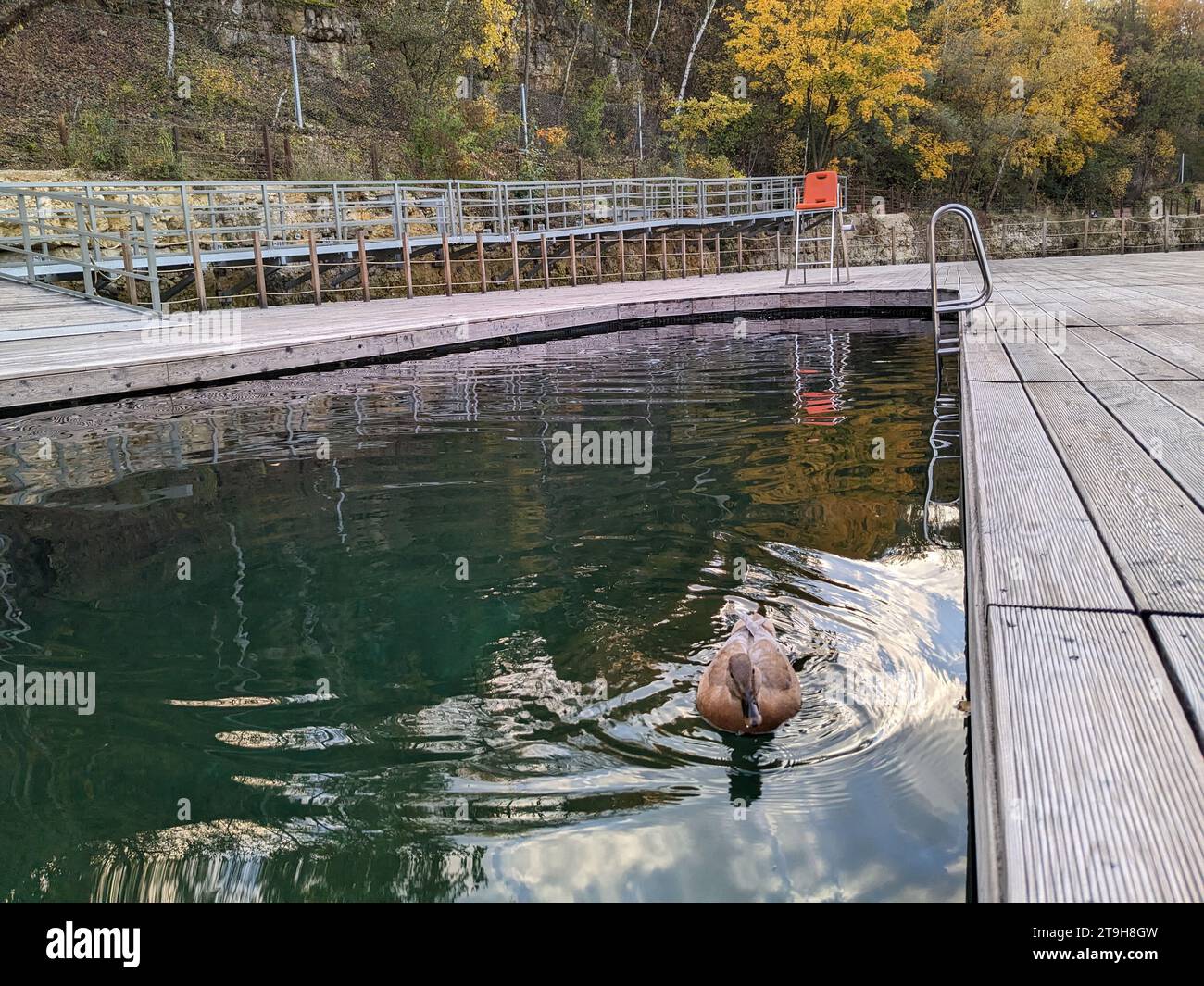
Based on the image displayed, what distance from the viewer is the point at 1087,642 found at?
7.50ft

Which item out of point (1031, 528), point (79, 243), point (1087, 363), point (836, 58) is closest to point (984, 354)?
point (1087, 363)

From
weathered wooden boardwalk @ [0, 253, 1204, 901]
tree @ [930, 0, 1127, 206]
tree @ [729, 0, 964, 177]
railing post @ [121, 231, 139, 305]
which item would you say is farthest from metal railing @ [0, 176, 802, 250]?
tree @ [930, 0, 1127, 206]

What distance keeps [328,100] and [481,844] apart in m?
24.6

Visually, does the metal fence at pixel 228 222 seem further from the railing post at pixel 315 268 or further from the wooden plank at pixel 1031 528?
the wooden plank at pixel 1031 528

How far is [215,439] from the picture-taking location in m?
7.44

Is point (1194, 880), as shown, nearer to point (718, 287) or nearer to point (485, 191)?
point (718, 287)

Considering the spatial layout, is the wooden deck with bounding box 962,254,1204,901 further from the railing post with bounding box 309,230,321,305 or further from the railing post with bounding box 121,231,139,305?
the railing post with bounding box 309,230,321,305

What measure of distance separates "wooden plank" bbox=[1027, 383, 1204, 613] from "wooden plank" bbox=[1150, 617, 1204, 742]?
0.07 metres

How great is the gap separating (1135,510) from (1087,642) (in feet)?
3.73

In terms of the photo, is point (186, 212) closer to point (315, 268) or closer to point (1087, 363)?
point (315, 268)

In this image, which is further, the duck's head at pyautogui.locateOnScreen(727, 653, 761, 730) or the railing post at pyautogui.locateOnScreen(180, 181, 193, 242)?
the railing post at pyautogui.locateOnScreen(180, 181, 193, 242)

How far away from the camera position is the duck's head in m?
3.02

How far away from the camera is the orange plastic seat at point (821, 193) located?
17.2 metres
